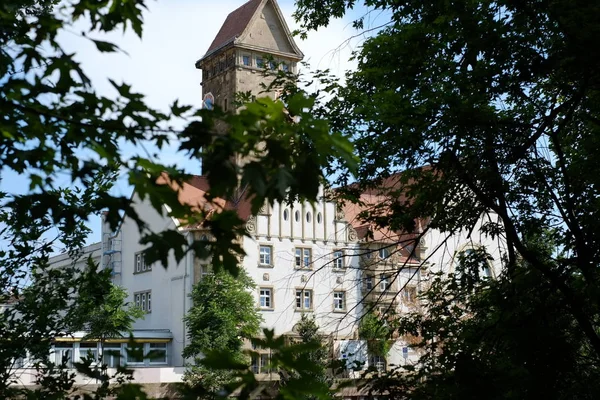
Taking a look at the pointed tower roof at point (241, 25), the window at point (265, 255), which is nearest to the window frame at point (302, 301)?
the window at point (265, 255)

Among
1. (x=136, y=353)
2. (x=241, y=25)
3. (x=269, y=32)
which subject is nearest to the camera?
(x=136, y=353)

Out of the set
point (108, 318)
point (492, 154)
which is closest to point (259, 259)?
point (108, 318)

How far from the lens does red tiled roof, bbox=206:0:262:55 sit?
2408 inches

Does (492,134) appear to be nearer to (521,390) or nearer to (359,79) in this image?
(359,79)

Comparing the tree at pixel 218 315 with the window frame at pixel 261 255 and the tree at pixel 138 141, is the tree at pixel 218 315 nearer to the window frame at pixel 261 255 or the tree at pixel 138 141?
the window frame at pixel 261 255

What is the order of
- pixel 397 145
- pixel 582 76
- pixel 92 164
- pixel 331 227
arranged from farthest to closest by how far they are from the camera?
pixel 331 227 → pixel 397 145 → pixel 582 76 → pixel 92 164

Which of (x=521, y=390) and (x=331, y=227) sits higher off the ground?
(x=331, y=227)

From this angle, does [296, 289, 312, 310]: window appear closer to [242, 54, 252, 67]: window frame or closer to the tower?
the tower

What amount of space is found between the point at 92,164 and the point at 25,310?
4.98m

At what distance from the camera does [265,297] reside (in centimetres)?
5022

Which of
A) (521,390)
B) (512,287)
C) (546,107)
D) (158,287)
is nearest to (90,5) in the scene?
(521,390)

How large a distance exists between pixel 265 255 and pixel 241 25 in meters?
17.0

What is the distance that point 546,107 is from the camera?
9.45 meters

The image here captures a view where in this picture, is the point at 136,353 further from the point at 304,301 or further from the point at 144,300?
the point at 144,300
